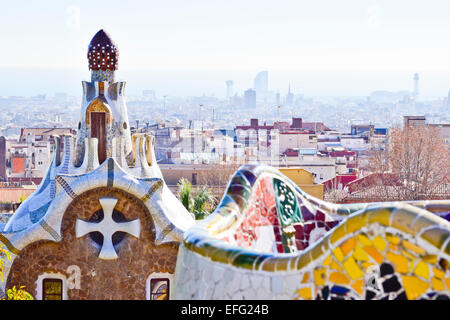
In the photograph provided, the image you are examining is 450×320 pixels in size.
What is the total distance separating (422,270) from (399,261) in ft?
0.34

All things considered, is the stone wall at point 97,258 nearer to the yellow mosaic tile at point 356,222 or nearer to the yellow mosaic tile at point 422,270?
the yellow mosaic tile at point 356,222

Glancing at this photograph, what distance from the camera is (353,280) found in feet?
12.9

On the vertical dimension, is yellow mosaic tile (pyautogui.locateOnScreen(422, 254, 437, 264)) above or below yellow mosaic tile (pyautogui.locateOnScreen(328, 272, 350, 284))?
above

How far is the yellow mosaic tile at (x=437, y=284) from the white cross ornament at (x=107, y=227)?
668cm

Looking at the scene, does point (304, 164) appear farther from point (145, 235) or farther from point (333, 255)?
point (333, 255)

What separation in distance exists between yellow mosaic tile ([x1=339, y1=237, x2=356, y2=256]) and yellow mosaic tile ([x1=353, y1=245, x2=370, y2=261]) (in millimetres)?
19

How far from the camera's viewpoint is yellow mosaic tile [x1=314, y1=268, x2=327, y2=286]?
156 inches

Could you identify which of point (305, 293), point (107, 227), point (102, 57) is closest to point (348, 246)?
point (305, 293)

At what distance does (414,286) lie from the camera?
148 inches

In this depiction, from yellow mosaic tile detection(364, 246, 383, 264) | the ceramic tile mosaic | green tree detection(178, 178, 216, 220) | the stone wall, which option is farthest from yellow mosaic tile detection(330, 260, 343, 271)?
green tree detection(178, 178, 216, 220)

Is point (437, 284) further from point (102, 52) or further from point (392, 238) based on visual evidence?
point (102, 52)

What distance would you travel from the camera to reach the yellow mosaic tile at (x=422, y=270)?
3.68m

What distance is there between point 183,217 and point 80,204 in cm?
113

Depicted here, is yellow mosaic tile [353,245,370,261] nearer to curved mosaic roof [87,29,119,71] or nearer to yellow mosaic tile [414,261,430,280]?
yellow mosaic tile [414,261,430,280]
